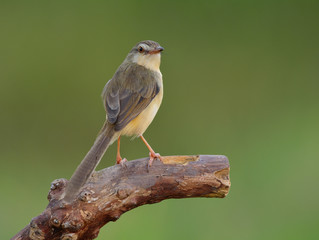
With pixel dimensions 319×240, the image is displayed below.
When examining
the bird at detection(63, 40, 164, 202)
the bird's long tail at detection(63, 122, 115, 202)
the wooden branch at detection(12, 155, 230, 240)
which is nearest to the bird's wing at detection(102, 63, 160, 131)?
the bird at detection(63, 40, 164, 202)

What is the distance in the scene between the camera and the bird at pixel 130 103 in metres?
3.21

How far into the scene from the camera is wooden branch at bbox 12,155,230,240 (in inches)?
118

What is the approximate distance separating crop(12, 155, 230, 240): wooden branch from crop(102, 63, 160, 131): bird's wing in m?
0.44

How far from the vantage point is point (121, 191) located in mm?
3098

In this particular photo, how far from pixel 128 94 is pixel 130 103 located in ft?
0.34

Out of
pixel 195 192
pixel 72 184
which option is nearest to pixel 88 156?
pixel 72 184

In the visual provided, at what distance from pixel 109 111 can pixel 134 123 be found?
0.24 metres

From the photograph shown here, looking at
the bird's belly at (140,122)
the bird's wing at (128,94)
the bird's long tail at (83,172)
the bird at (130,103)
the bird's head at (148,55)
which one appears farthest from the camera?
the bird's head at (148,55)

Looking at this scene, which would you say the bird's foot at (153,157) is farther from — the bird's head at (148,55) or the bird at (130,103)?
the bird's head at (148,55)

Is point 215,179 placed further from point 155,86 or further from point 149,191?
point 155,86

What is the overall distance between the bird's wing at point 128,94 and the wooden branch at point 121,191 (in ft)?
1.44

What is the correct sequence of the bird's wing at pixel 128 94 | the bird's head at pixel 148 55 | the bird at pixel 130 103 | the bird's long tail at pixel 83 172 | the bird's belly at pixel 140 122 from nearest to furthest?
the bird's long tail at pixel 83 172, the bird at pixel 130 103, the bird's wing at pixel 128 94, the bird's belly at pixel 140 122, the bird's head at pixel 148 55

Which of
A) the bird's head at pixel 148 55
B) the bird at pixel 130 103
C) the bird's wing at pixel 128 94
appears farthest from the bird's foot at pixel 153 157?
the bird's head at pixel 148 55

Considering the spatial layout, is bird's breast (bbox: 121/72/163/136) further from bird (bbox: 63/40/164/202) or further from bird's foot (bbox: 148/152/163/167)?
bird's foot (bbox: 148/152/163/167)
